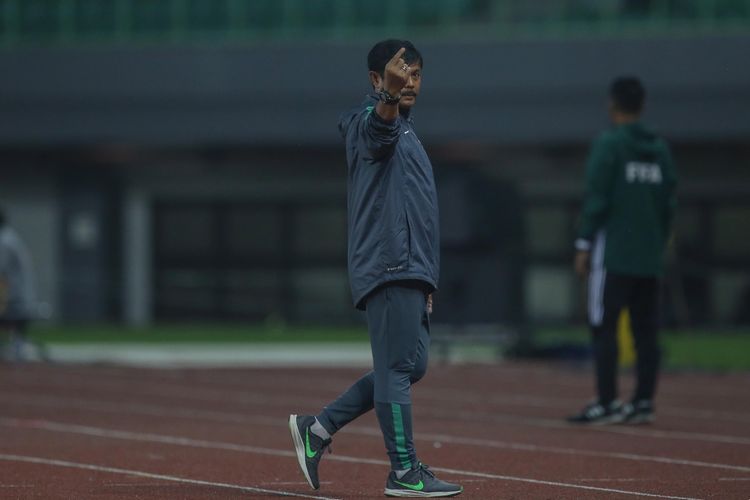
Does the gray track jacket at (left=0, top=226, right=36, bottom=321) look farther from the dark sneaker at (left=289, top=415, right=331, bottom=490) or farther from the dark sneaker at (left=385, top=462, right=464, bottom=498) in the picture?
the dark sneaker at (left=385, top=462, right=464, bottom=498)

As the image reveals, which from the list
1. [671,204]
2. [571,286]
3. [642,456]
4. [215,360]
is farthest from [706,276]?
[642,456]

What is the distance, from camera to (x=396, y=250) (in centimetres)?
688

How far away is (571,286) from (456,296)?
11788 mm

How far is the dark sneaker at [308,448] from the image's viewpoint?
7.23 meters

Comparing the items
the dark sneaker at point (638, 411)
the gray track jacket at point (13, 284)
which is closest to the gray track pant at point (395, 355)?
the dark sneaker at point (638, 411)

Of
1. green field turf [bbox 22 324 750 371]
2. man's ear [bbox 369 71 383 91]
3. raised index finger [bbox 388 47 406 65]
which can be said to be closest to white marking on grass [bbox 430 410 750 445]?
man's ear [bbox 369 71 383 91]

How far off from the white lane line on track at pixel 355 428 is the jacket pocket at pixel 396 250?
256cm

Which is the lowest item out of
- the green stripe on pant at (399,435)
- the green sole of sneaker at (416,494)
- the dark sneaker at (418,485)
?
the green sole of sneaker at (416,494)

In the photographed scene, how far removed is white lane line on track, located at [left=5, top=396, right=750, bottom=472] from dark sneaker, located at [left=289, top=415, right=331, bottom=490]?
7.53ft

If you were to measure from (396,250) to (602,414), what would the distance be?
14.4 feet

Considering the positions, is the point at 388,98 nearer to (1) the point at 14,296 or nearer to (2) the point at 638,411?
→ (2) the point at 638,411

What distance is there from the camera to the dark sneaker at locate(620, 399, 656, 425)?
10945mm

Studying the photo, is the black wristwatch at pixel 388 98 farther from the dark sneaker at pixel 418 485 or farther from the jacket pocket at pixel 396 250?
the dark sneaker at pixel 418 485

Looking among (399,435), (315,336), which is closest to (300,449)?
(399,435)
